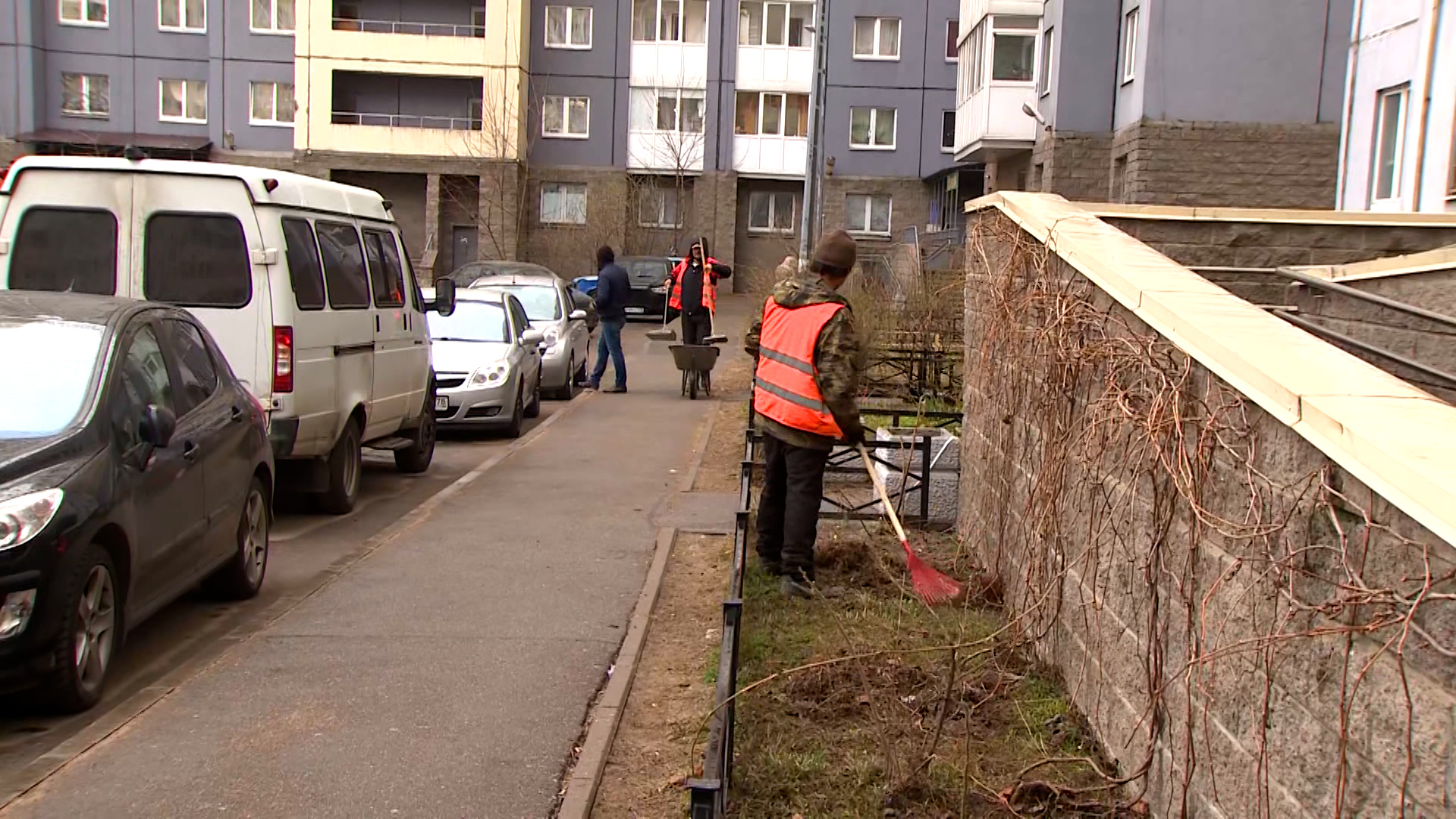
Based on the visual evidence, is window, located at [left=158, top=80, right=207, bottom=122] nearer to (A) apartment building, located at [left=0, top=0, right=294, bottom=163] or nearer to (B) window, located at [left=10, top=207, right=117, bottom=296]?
(A) apartment building, located at [left=0, top=0, right=294, bottom=163]

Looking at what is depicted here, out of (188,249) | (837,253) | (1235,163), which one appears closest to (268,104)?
(1235,163)

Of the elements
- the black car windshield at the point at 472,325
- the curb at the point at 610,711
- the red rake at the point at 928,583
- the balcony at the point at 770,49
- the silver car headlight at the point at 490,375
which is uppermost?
the balcony at the point at 770,49

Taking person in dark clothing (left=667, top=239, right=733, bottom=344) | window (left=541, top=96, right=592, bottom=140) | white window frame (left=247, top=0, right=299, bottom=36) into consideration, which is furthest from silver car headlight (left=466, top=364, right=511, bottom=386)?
white window frame (left=247, top=0, right=299, bottom=36)

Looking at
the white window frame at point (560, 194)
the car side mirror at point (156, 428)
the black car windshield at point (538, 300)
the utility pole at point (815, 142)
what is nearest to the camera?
A: the car side mirror at point (156, 428)

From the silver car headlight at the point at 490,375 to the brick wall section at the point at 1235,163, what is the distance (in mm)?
14694

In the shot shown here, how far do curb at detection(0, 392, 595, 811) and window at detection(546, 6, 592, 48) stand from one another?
3826 cm

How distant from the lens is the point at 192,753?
16.6ft

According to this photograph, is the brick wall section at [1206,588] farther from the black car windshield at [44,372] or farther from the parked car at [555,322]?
the parked car at [555,322]

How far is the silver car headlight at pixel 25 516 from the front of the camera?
5.11 metres

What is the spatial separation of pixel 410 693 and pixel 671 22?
43532mm

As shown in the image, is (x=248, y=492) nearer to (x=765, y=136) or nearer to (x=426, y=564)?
(x=426, y=564)

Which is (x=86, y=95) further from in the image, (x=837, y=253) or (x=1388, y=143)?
(x=837, y=253)

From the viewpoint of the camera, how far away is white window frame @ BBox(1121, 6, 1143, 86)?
2689 cm

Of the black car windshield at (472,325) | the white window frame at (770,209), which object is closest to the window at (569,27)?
the white window frame at (770,209)
